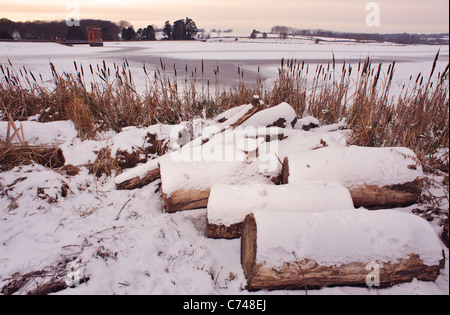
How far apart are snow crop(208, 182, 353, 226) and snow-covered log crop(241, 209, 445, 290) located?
0.22 metres

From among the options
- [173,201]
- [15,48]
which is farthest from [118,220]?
[15,48]

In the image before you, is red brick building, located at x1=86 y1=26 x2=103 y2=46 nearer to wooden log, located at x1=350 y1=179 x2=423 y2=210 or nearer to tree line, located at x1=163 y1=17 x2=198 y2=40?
tree line, located at x1=163 y1=17 x2=198 y2=40

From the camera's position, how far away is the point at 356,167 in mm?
1808

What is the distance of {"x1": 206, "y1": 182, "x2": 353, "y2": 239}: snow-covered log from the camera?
61.1 inches

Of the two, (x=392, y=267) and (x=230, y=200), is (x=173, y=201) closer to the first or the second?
(x=230, y=200)

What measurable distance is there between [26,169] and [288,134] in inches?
99.7

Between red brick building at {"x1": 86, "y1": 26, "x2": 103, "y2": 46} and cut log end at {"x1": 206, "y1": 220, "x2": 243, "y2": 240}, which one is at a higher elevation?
red brick building at {"x1": 86, "y1": 26, "x2": 103, "y2": 46}

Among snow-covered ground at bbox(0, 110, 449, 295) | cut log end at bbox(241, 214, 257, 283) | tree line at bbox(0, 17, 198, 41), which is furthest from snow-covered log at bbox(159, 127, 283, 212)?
tree line at bbox(0, 17, 198, 41)

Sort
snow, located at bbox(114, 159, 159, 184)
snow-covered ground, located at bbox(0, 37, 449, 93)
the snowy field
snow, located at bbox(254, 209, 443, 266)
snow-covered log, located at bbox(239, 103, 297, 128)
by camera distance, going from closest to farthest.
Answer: snow, located at bbox(254, 209, 443, 266) < the snowy field < snow, located at bbox(114, 159, 159, 184) < snow-covered log, located at bbox(239, 103, 297, 128) < snow-covered ground, located at bbox(0, 37, 449, 93)

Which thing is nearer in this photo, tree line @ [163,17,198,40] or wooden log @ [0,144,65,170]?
wooden log @ [0,144,65,170]

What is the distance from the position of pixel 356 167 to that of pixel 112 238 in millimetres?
1810

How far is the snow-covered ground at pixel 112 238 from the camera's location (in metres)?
1.38
